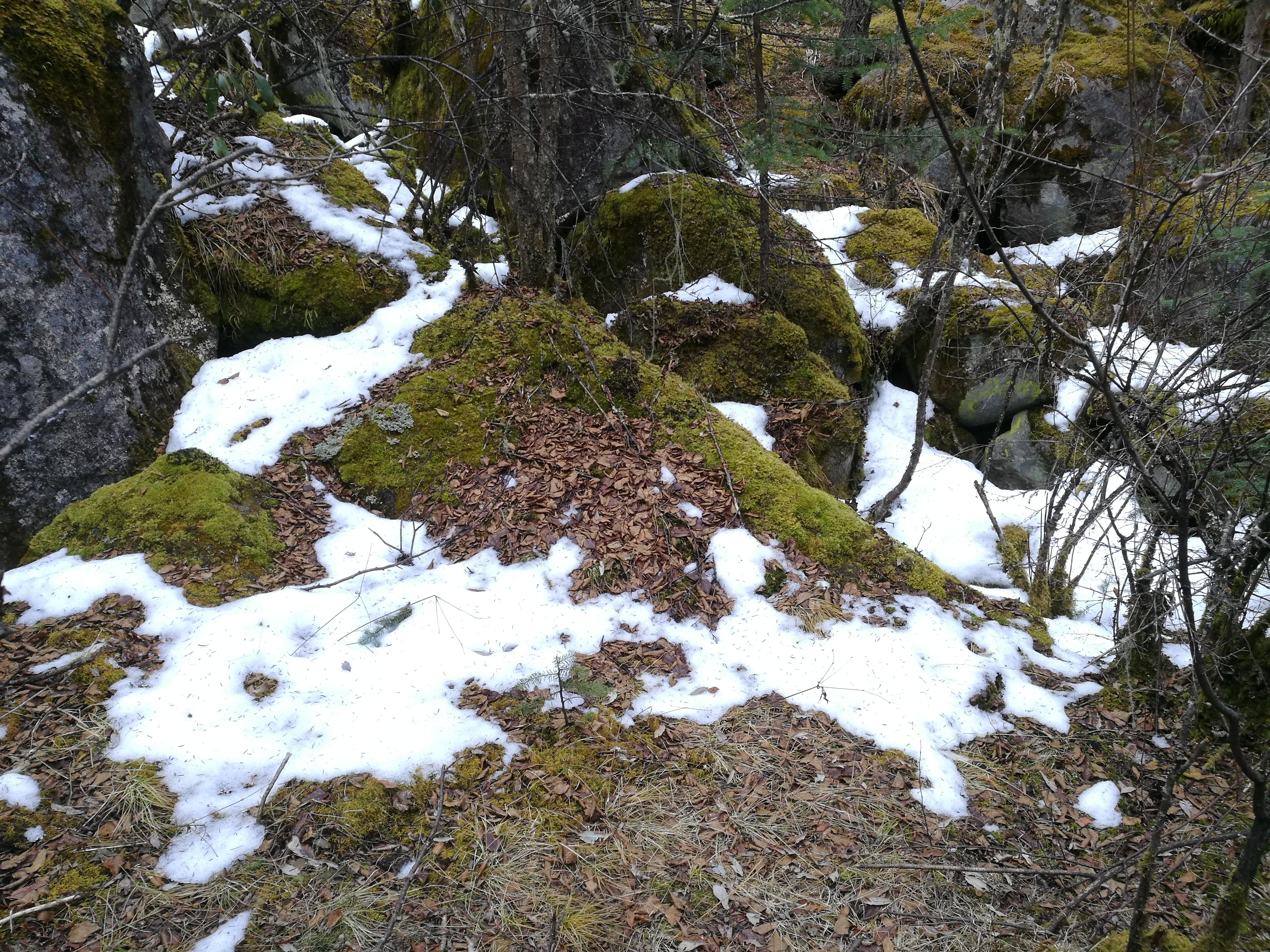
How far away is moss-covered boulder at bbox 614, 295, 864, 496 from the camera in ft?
21.2

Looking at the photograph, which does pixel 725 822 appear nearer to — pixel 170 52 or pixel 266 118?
pixel 170 52

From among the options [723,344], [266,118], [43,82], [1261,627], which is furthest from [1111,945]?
[266,118]

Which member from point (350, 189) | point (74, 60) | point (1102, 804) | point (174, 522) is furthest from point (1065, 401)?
point (74, 60)

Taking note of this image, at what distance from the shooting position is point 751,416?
621cm

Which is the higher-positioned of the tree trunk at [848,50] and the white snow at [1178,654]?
the tree trunk at [848,50]

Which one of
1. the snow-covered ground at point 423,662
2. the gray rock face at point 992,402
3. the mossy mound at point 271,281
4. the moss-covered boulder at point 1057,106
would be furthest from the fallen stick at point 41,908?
the moss-covered boulder at point 1057,106

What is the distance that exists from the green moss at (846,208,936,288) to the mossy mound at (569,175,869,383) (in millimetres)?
2105

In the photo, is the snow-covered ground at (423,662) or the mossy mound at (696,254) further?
the mossy mound at (696,254)

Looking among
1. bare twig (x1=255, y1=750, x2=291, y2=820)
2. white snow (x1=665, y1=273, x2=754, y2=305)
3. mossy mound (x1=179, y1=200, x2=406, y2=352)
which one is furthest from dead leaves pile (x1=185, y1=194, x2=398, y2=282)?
bare twig (x1=255, y1=750, x2=291, y2=820)

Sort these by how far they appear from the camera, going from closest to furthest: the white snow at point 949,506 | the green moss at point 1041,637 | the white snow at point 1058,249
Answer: the green moss at point 1041,637, the white snow at point 949,506, the white snow at point 1058,249

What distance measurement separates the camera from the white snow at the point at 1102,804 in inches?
109

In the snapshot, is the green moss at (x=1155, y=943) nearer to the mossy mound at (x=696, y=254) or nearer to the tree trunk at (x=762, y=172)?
the tree trunk at (x=762, y=172)

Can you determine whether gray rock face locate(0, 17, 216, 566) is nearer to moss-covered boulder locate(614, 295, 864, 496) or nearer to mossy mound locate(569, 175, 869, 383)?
mossy mound locate(569, 175, 869, 383)

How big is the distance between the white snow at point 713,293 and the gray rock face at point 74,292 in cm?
469
